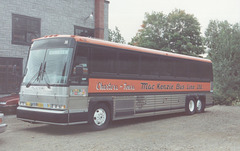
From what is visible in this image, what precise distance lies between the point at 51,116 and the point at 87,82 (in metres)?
1.58

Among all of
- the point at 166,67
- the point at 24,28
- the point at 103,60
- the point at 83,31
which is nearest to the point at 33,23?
the point at 24,28

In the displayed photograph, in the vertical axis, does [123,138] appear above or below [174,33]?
below

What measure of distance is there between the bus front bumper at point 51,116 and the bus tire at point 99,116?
0.35m

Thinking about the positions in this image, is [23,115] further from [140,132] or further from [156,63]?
[156,63]

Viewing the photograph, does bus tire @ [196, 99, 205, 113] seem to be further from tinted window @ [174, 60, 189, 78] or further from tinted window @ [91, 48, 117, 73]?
tinted window @ [91, 48, 117, 73]

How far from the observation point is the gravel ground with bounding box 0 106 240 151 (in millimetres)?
7406

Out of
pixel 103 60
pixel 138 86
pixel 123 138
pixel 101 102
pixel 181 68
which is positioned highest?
pixel 103 60

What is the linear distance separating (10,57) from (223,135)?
529 inches

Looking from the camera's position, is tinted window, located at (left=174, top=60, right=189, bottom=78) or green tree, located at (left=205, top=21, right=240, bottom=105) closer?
tinted window, located at (left=174, top=60, right=189, bottom=78)

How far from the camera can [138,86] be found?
11961 mm

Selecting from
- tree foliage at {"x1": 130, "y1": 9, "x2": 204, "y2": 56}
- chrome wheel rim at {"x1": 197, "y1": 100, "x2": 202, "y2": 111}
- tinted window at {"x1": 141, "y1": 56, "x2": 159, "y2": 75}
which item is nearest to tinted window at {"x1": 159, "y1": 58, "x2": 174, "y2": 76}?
tinted window at {"x1": 141, "y1": 56, "x2": 159, "y2": 75}

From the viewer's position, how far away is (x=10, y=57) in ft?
59.6

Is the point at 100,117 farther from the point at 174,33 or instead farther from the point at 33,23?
the point at 174,33

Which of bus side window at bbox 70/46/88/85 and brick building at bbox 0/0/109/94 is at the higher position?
brick building at bbox 0/0/109/94
